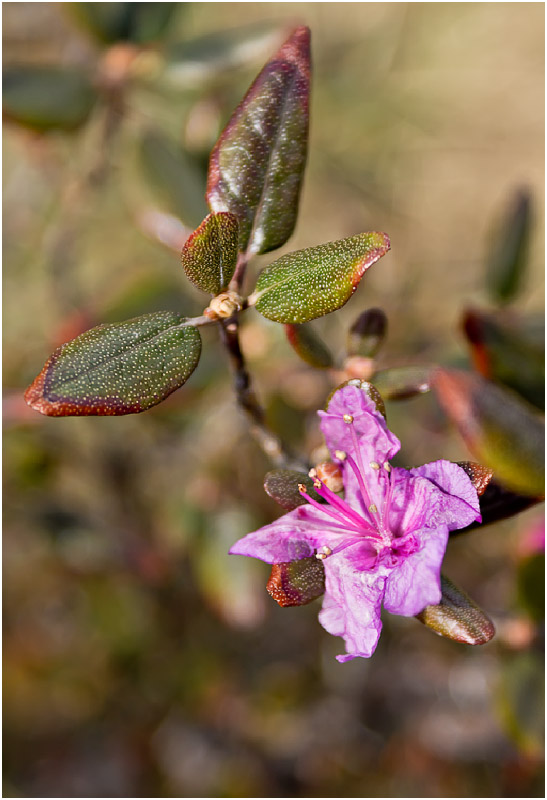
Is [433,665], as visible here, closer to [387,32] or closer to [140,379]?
[140,379]

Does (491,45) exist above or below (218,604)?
above

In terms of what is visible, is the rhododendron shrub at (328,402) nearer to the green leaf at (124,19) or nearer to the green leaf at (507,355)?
the green leaf at (507,355)

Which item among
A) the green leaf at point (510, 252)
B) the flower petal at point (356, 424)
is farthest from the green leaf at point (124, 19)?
the flower petal at point (356, 424)

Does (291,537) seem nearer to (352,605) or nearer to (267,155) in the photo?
(352,605)

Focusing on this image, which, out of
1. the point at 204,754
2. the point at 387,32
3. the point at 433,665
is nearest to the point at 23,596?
the point at 204,754

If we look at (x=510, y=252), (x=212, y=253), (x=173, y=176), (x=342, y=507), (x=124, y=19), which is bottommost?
(x=510, y=252)

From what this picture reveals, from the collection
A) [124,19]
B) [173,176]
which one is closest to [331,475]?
[173,176]
